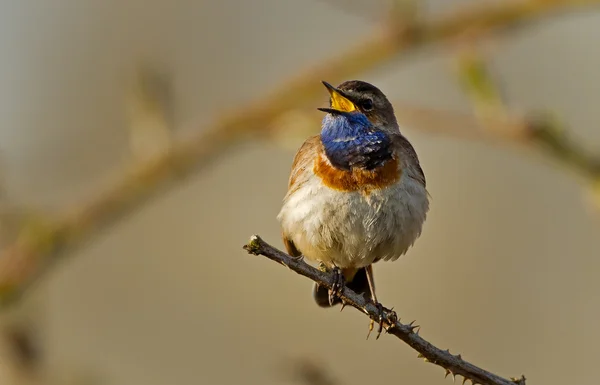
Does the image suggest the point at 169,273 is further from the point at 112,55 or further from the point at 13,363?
the point at 13,363

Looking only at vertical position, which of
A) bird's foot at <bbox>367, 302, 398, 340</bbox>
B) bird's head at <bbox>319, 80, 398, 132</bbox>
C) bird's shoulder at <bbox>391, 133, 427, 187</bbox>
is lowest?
bird's foot at <bbox>367, 302, 398, 340</bbox>

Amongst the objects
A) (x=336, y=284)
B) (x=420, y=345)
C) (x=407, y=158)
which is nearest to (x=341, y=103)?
(x=407, y=158)

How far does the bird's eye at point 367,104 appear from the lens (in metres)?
6.71

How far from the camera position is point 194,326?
1162 cm

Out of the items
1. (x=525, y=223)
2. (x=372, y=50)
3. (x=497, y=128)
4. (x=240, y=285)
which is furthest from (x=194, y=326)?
(x=497, y=128)

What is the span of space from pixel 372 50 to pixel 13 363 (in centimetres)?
356

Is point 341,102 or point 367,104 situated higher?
point 367,104

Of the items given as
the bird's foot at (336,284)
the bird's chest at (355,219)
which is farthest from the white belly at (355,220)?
the bird's foot at (336,284)

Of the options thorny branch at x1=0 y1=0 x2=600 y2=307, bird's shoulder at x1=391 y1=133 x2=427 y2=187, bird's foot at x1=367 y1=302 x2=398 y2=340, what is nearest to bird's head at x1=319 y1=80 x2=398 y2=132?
bird's shoulder at x1=391 y1=133 x2=427 y2=187

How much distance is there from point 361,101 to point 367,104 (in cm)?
5

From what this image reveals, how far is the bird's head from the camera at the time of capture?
6.66 m

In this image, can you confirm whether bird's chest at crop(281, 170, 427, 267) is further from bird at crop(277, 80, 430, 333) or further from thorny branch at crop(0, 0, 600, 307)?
thorny branch at crop(0, 0, 600, 307)

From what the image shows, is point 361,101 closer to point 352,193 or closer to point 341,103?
point 341,103

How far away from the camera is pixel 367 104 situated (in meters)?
6.73
